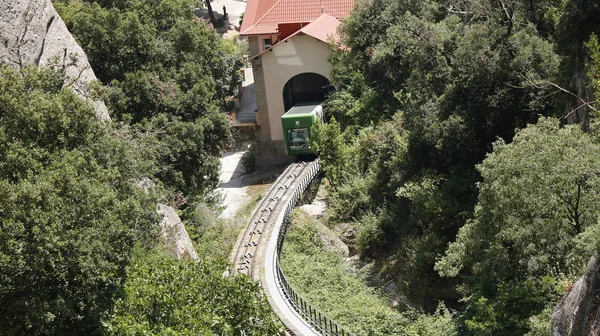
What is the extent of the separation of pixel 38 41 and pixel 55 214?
33.8 ft

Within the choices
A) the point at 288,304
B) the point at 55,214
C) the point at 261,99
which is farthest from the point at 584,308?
the point at 261,99

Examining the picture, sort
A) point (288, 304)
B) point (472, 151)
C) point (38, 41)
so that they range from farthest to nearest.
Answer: point (472, 151) → point (288, 304) → point (38, 41)

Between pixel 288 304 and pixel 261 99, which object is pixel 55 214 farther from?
pixel 261 99

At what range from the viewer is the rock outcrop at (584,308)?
1452cm

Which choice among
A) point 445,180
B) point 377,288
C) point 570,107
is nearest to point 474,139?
point 445,180

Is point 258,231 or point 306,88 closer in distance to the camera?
point 258,231

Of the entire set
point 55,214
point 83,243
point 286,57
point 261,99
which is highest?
point 55,214

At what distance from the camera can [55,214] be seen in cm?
1809

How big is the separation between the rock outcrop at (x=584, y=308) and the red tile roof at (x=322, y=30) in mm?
35369

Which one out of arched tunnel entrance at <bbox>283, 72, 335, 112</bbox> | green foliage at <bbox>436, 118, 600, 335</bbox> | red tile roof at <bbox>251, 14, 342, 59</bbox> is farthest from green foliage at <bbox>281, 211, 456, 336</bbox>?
arched tunnel entrance at <bbox>283, 72, 335, 112</bbox>

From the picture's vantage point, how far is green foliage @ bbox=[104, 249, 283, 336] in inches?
736

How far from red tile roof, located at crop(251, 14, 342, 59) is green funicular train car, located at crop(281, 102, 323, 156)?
16.6ft

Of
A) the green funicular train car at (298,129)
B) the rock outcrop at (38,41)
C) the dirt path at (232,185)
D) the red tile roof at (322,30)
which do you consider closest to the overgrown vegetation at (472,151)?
the red tile roof at (322,30)

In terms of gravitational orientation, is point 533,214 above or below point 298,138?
above
